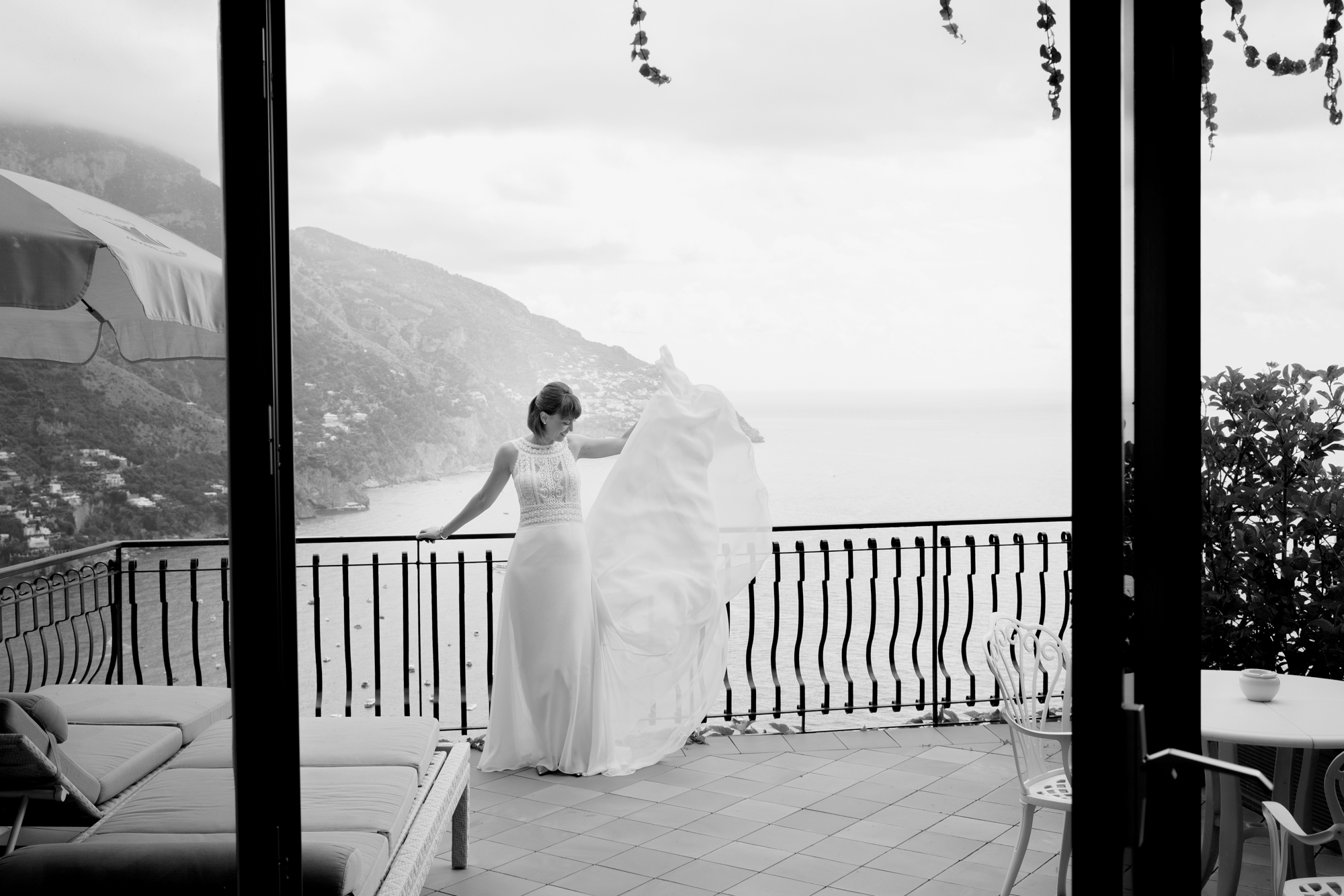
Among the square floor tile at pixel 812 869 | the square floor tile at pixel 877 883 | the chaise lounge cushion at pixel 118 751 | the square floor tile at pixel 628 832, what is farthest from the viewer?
the square floor tile at pixel 628 832

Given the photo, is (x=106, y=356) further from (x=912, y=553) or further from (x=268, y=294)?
(x=912, y=553)

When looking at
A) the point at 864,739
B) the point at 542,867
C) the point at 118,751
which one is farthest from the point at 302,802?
the point at 864,739

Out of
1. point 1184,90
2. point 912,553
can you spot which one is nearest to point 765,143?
point 912,553

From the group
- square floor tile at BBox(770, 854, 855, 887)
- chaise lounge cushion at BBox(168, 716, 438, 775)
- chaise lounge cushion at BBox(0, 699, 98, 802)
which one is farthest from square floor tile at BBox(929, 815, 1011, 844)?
chaise lounge cushion at BBox(0, 699, 98, 802)

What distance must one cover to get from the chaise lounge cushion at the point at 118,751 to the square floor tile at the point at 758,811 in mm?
2609

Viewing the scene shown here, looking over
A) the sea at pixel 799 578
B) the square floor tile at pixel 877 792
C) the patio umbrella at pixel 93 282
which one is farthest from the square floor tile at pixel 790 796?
the patio umbrella at pixel 93 282

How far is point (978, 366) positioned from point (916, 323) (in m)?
2.14

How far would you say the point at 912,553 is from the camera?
88.1ft

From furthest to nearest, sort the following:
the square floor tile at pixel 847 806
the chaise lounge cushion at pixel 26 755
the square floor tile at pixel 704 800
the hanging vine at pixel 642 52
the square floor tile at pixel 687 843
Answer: the square floor tile at pixel 704 800 → the square floor tile at pixel 847 806 → the square floor tile at pixel 687 843 → the hanging vine at pixel 642 52 → the chaise lounge cushion at pixel 26 755

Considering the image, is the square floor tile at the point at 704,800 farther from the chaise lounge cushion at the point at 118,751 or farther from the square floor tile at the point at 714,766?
the chaise lounge cushion at the point at 118,751

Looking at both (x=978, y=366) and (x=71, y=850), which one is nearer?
(x=71, y=850)

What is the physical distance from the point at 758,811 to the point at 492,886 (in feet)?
3.73

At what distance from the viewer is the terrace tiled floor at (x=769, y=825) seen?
10.8 feet

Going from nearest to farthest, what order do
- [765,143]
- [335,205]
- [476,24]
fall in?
1. [476,24]
2. [335,205]
3. [765,143]
